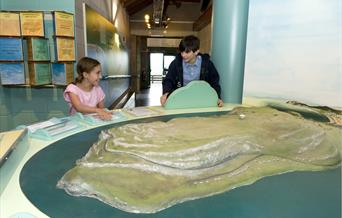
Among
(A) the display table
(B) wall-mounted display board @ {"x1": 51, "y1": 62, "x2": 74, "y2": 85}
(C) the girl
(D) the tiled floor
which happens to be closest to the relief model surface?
(A) the display table

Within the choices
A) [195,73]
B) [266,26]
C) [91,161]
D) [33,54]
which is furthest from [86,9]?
[91,161]

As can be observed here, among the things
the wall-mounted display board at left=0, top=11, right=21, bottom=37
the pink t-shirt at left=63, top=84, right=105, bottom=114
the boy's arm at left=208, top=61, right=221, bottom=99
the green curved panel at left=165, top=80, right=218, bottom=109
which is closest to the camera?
the green curved panel at left=165, top=80, right=218, bottom=109

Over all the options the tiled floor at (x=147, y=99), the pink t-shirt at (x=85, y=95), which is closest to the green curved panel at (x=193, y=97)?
the pink t-shirt at (x=85, y=95)

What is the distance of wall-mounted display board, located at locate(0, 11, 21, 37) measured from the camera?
245cm

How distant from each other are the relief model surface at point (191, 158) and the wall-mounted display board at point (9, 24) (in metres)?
2.04

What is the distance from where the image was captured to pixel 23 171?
2.52ft

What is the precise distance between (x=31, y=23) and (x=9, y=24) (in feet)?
0.64

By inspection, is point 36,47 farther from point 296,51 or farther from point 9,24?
point 296,51

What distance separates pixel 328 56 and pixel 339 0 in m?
0.27

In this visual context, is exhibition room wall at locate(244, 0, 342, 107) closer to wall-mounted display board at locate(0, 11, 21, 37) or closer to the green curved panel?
the green curved panel

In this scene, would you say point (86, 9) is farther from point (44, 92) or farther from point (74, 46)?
point (44, 92)

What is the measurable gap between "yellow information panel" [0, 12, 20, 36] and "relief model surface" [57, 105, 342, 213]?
2.04 m

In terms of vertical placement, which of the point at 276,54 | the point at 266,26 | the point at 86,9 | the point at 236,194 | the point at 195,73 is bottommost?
the point at 236,194

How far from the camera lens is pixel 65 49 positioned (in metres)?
2.70
